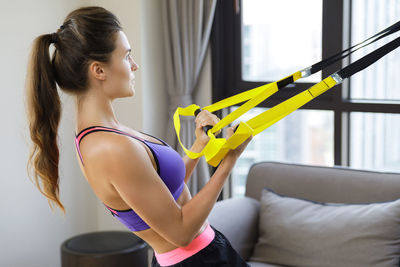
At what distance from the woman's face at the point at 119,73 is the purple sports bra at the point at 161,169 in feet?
0.36

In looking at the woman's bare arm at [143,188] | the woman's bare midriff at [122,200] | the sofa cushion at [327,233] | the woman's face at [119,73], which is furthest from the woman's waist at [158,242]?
the sofa cushion at [327,233]

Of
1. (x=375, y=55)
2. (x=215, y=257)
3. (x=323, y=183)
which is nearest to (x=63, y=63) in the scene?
(x=215, y=257)

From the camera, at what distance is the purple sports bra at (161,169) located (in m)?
1.38

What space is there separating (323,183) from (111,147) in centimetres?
159

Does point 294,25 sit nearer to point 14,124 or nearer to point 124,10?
point 124,10

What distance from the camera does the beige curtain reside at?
10.3ft

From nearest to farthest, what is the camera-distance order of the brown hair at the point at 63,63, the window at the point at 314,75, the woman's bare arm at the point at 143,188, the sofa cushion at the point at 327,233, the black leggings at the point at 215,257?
the woman's bare arm at the point at 143,188, the brown hair at the point at 63,63, the black leggings at the point at 215,257, the sofa cushion at the point at 327,233, the window at the point at 314,75

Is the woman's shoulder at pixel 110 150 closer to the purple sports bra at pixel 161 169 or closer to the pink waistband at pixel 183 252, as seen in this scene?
the purple sports bra at pixel 161 169

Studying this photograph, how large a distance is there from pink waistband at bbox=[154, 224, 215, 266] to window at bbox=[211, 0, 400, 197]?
1.65m

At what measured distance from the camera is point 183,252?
1.49 metres

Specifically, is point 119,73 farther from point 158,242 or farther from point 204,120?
point 158,242

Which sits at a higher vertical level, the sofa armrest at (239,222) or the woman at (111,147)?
the woman at (111,147)

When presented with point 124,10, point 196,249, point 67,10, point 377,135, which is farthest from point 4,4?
point 377,135

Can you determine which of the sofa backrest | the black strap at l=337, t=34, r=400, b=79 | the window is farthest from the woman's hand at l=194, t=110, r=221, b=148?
the window
